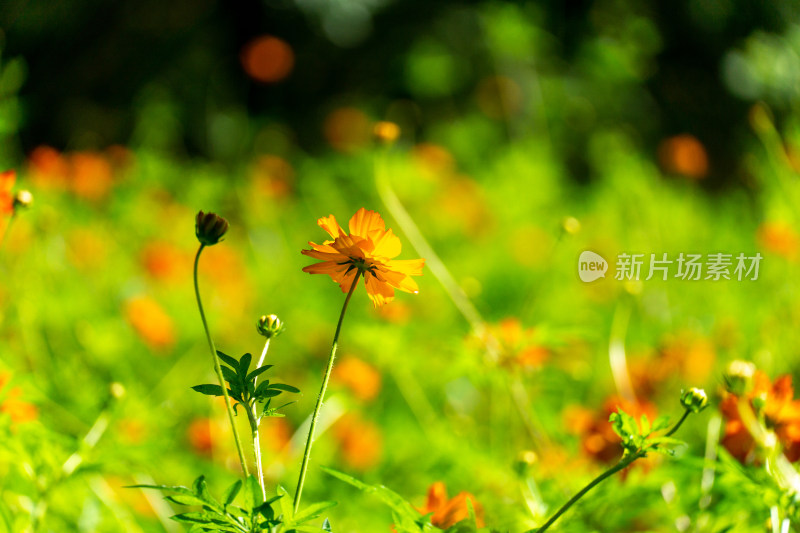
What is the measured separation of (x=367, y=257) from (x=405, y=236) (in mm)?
1103

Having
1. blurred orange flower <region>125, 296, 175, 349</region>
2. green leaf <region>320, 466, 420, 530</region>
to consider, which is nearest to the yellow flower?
green leaf <region>320, 466, 420, 530</region>

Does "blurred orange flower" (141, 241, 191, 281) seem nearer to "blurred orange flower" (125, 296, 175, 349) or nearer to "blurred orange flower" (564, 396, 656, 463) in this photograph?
"blurred orange flower" (125, 296, 175, 349)

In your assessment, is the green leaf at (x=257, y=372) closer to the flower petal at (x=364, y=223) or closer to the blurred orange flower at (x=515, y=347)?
the flower petal at (x=364, y=223)

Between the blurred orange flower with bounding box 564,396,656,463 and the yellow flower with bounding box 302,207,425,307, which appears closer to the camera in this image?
the yellow flower with bounding box 302,207,425,307

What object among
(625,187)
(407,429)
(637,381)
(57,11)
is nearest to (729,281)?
(625,187)

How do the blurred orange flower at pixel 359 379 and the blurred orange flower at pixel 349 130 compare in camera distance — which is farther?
the blurred orange flower at pixel 349 130

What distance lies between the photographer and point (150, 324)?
3.92 feet

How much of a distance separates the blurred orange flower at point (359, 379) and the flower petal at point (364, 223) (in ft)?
2.06

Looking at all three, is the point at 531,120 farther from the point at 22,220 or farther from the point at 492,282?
the point at 22,220

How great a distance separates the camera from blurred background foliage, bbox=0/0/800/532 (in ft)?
2.42

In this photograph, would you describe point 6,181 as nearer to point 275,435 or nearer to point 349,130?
point 275,435

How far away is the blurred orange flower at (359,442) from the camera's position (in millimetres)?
922

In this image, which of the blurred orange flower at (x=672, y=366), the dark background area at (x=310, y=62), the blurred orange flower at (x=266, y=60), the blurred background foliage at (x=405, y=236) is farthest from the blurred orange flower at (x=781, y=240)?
the blurred orange flower at (x=266, y=60)

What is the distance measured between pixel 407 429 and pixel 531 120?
1741 millimetres
